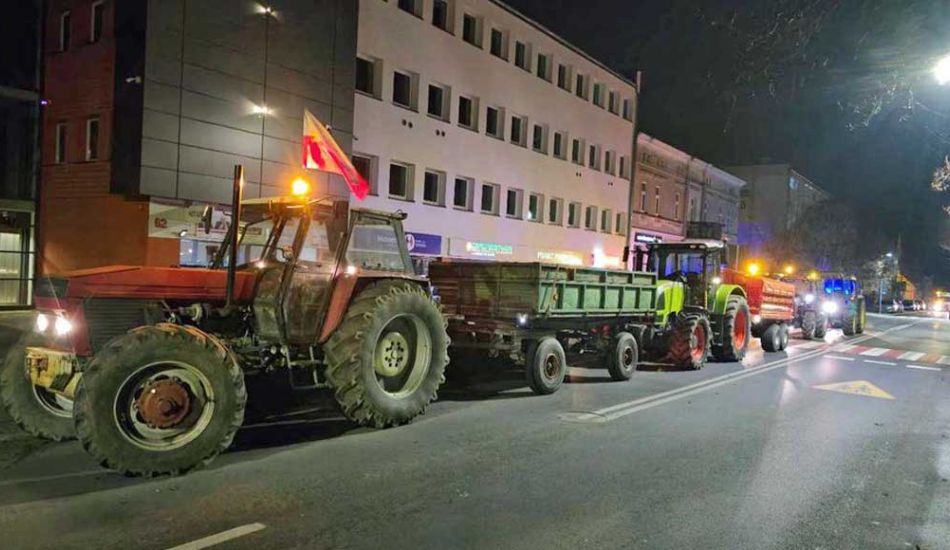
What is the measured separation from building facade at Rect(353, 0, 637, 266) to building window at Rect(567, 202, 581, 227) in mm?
91

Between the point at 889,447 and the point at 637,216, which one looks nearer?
the point at 889,447

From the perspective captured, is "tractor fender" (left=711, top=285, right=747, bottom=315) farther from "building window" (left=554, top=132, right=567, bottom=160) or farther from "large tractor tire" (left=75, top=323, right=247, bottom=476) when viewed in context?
"building window" (left=554, top=132, right=567, bottom=160)

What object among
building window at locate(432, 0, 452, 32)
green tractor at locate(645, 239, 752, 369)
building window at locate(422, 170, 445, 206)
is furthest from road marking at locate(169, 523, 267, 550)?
building window at locate(432, 0, 452, 32)

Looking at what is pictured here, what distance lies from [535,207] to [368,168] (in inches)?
443

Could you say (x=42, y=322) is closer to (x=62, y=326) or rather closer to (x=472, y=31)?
(x=62, y=326)

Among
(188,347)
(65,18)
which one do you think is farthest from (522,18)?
(188,347)

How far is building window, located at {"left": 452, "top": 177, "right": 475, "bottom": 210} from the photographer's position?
27.7 m

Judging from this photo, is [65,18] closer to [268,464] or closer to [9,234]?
[9,234]

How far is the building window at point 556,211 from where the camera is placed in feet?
112

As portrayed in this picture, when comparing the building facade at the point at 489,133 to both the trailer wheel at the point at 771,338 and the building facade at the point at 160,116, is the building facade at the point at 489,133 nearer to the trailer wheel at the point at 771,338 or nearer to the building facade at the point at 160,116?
the building facade at the point at 160,116

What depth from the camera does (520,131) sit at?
3116cm

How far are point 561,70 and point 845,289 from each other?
16067 millimetres

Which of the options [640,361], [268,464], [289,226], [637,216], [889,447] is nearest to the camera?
[268,464]

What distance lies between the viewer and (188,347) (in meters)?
6.03
